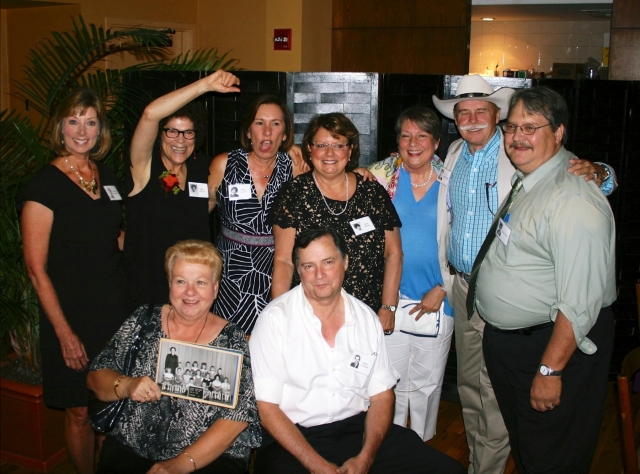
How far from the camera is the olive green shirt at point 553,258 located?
2.21 metres

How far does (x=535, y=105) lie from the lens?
2.36 m

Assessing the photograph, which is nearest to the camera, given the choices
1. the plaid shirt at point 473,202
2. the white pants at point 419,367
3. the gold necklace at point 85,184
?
the gold necklace at point 85,184

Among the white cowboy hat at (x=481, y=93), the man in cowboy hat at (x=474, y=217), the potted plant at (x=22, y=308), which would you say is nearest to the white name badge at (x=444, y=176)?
the man in cowboy hat at (x=474, y=217)

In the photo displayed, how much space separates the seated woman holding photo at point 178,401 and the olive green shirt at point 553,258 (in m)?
1.00

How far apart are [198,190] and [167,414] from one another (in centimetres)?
116

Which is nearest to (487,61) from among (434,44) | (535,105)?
(434,44)

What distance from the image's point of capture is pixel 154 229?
3.00m

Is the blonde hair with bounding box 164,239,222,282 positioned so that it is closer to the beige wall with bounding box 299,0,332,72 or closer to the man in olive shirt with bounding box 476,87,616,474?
the man in olive shirt with bounding box 476,87,616,474

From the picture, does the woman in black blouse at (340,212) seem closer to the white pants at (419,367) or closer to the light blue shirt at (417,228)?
the light blue shirt at (417,228)

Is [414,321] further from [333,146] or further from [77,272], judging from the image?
[77,272]

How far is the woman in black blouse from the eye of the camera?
284 cm

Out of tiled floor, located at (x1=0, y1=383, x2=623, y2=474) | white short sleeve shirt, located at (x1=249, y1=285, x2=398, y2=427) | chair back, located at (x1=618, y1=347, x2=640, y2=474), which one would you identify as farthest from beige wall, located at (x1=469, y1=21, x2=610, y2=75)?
white short sleeve shirt, located at (x1=249, y1=285, x2=398, y2=427)

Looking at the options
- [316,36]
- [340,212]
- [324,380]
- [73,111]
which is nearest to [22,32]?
[316,36]

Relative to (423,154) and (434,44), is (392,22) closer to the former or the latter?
(434,44)
